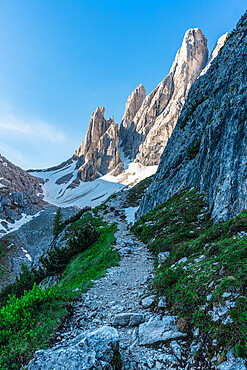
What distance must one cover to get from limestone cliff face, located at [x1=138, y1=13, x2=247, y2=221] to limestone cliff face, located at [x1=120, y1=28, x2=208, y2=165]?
9381 cm

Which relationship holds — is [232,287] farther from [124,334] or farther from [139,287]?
[139,287]

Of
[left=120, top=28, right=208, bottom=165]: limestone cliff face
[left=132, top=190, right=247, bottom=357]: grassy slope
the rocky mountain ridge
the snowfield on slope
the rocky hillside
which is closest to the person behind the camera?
[left=132, top=190, right=247, bottom=357]: grassy slope

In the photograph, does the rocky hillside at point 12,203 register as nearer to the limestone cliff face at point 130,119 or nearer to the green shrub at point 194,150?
the green shrub at point 194,150

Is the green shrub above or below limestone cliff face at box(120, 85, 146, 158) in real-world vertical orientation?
below

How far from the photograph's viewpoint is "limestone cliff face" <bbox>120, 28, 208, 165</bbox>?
13200 cm

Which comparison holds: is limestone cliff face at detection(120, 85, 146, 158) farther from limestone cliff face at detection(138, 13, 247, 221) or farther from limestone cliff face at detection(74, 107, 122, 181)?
limestone cliff face at detection(138, 13, 247, 221)

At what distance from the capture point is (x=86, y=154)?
195625mm

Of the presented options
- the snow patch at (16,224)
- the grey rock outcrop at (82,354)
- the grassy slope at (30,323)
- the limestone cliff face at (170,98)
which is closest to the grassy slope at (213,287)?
the grey rock outcrop at (82,354)

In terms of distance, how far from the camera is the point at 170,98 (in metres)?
150

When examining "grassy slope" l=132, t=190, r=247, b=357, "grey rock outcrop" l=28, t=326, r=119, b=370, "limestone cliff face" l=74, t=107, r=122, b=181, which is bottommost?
"grassy slope" l=132, t=190, r=247, b=357

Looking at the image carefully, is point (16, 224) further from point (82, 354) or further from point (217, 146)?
Answer: point (82, 354)

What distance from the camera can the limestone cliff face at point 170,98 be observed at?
132000 millimetres

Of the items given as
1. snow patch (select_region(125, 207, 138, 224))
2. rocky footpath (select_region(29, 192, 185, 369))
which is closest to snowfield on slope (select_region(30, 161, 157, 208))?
snow patch (select_region(125, 207, 138, 224))

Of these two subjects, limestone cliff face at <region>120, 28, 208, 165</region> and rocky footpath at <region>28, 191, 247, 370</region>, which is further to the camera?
limestone cliff face at <region>120, 28, 208, 165</region>
